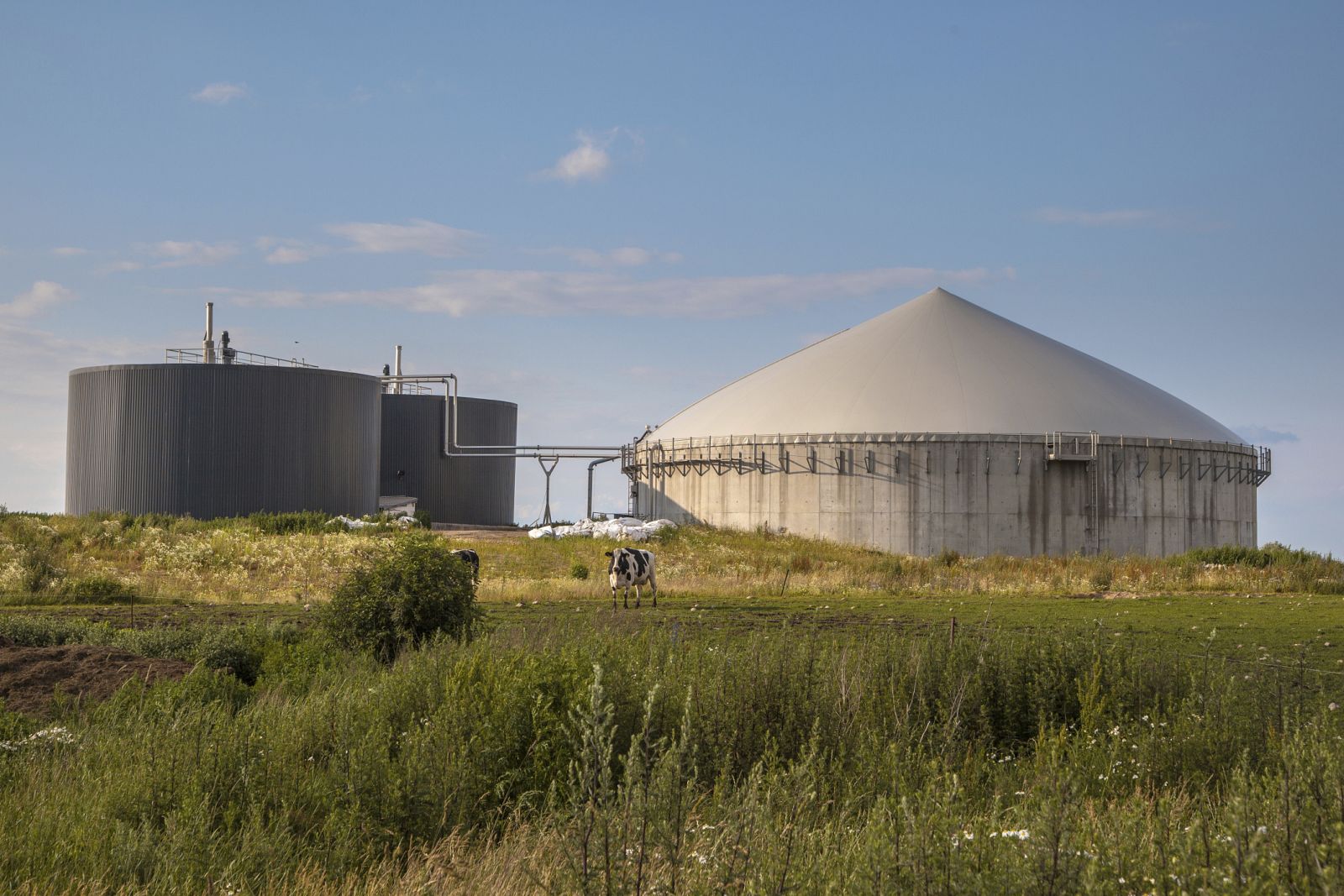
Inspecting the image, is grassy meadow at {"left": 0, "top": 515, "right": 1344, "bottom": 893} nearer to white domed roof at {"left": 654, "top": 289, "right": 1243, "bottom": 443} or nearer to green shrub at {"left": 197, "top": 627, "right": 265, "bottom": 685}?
green shrub at {"left": 197, "top": 627, "right": 265, "bottom": 685}

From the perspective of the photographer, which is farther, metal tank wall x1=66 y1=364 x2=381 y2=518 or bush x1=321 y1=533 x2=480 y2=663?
metal tank wall x1=66 y1=364 x2=381 y2=518

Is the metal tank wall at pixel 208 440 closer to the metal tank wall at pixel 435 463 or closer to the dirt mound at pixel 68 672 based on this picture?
the metal tank wall at pixel 435 463

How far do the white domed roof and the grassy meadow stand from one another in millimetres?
32326

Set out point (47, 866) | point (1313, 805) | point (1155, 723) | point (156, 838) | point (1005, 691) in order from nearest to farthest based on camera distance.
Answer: point (1313, 805), point (47, 866), point (156, 838), point (1155, 723), point (1005, 691)

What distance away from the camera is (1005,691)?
452 inches

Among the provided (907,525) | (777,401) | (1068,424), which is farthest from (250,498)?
(1068,424)

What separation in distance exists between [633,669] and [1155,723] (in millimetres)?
4276

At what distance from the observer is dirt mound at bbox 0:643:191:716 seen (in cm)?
1187

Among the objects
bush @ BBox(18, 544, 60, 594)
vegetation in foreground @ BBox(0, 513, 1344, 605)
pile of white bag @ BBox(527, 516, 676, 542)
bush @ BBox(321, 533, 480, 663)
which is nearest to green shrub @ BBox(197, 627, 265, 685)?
bush @ BBox(321, 533, 480, 663)

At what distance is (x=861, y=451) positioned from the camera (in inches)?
1921

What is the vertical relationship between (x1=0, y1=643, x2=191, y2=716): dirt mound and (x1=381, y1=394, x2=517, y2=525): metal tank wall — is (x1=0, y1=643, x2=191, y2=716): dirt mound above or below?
below

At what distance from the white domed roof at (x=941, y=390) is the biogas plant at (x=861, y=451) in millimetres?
119

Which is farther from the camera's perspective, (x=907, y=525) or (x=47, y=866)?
(x=907, y=525)

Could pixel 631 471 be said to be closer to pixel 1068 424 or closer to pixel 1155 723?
pixel 1068 424
